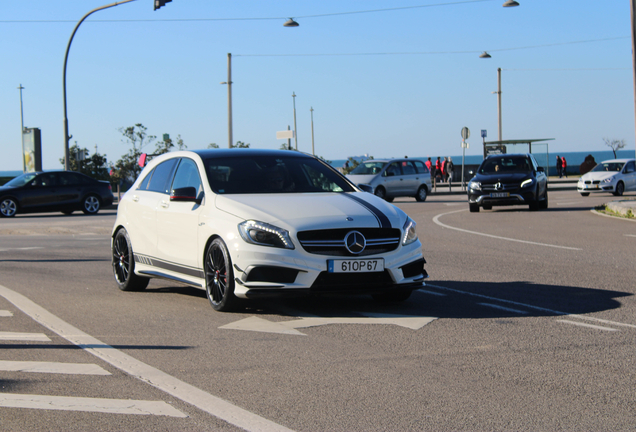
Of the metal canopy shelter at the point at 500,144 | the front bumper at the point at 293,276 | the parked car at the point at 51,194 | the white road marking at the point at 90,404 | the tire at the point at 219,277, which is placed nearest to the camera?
the white road marking at the point at 90,404

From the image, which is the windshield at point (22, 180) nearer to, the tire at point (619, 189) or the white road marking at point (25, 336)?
the tire at point (619, 189)

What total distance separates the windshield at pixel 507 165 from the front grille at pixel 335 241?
57.3 ft

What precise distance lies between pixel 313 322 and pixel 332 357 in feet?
4.31

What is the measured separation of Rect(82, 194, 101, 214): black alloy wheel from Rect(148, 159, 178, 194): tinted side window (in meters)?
19.7

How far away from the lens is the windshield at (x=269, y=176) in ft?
26.0

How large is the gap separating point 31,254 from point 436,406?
36.1 feet

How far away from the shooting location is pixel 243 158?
27.3 feet

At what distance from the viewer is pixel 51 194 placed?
27438 mm

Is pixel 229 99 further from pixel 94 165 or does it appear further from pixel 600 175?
pixel 94 165

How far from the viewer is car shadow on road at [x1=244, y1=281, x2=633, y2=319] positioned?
7270 millimetres

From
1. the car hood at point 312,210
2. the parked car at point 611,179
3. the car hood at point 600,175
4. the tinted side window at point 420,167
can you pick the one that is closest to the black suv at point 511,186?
the parked car at point 611,179

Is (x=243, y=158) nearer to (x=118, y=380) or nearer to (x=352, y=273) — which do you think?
(x=352, y=273)

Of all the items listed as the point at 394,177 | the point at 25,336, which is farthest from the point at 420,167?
the point at 25,336

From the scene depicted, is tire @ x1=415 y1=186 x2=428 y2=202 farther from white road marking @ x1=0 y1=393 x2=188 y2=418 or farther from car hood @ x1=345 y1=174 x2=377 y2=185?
white road marking @ x1=0 y1=393 x2=188 y2=418
